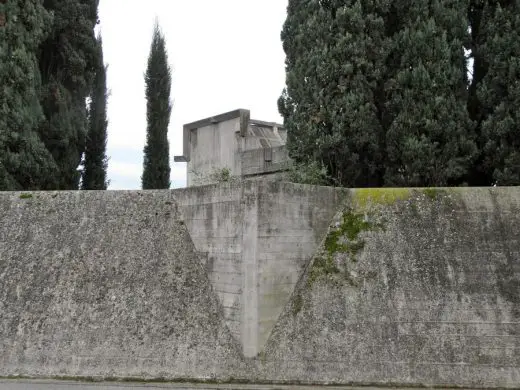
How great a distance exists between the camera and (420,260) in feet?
24.3

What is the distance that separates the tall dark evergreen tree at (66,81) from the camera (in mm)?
14703

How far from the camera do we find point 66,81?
15.7 metres

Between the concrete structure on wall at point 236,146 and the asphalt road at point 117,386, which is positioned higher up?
the concrete structure on wall at point 236,146

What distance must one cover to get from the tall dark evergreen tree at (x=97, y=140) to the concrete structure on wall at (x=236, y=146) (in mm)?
3182

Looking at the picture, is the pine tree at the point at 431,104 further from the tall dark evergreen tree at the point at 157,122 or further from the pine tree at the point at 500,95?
the tall dark evergreen tree at the point at 157,122

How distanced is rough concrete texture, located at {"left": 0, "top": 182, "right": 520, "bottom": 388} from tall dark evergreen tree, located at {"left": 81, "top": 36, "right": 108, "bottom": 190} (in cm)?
916

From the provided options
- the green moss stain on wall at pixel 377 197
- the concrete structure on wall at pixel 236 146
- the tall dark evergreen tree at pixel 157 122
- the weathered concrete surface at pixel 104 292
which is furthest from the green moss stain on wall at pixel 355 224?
the tall dark evergreen tree at pixel 157 122

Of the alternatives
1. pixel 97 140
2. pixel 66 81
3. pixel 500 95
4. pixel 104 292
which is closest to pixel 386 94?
pixel 500 95

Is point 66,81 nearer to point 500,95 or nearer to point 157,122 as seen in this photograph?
point 157,122

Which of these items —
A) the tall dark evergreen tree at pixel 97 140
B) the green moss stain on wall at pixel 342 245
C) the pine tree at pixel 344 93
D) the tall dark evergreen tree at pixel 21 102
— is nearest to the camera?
the green moss stain on wall at pixel 342 245

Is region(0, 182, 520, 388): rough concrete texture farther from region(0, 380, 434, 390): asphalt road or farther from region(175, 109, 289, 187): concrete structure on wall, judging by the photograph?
region(175, 109, 289, 187): concrete structure on wall

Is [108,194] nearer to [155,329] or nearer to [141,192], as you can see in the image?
[141,192]

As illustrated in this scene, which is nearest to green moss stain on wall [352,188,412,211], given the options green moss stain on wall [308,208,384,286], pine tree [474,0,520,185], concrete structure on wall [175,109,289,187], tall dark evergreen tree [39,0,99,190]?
green moss stain on wall [308,208,384,286]

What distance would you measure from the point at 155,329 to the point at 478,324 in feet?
17.0
